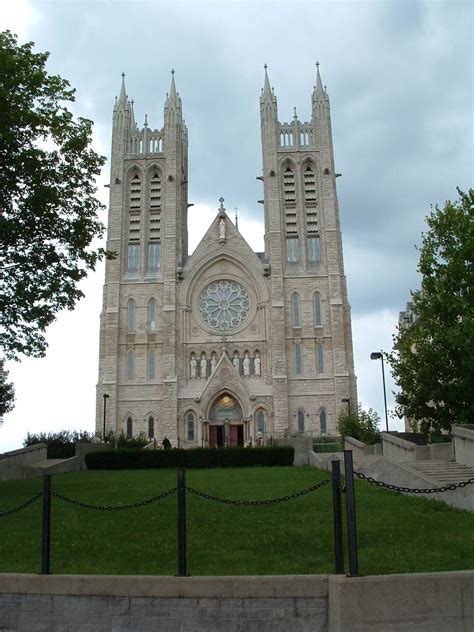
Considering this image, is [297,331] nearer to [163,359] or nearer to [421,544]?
[163,359]

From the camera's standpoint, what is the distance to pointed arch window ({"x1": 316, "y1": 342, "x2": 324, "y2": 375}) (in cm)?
5025

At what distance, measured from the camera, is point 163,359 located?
50688 mm

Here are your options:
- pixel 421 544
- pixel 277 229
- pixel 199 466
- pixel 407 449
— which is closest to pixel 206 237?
pixel 277 229

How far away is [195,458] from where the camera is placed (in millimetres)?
29344

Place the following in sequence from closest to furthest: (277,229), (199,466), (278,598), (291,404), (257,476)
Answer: (278,598), (257,476), (199,466), (291,404), (277,229)

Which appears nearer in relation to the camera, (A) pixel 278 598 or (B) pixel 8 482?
(A) pixel 278 598

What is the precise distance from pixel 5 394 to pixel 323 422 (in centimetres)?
2299

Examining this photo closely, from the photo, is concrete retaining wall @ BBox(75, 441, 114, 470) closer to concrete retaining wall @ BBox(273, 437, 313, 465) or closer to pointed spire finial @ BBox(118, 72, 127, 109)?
concrete retaining wall @ BBox(273, 437, 313, 465)

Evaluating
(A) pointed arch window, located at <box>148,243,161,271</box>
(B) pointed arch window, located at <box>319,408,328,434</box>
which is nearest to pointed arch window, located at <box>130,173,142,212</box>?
(A) pointed arch window, located at <box>148,243,161,271</box>

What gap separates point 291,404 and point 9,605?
1636 inches

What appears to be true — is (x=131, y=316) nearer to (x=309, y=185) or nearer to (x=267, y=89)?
(x=309, y=185)

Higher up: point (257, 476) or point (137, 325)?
point (137, 325)

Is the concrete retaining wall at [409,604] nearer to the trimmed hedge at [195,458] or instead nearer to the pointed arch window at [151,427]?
the trimmed hedge at [195,458]

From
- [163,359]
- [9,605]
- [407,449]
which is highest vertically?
[163,359]
